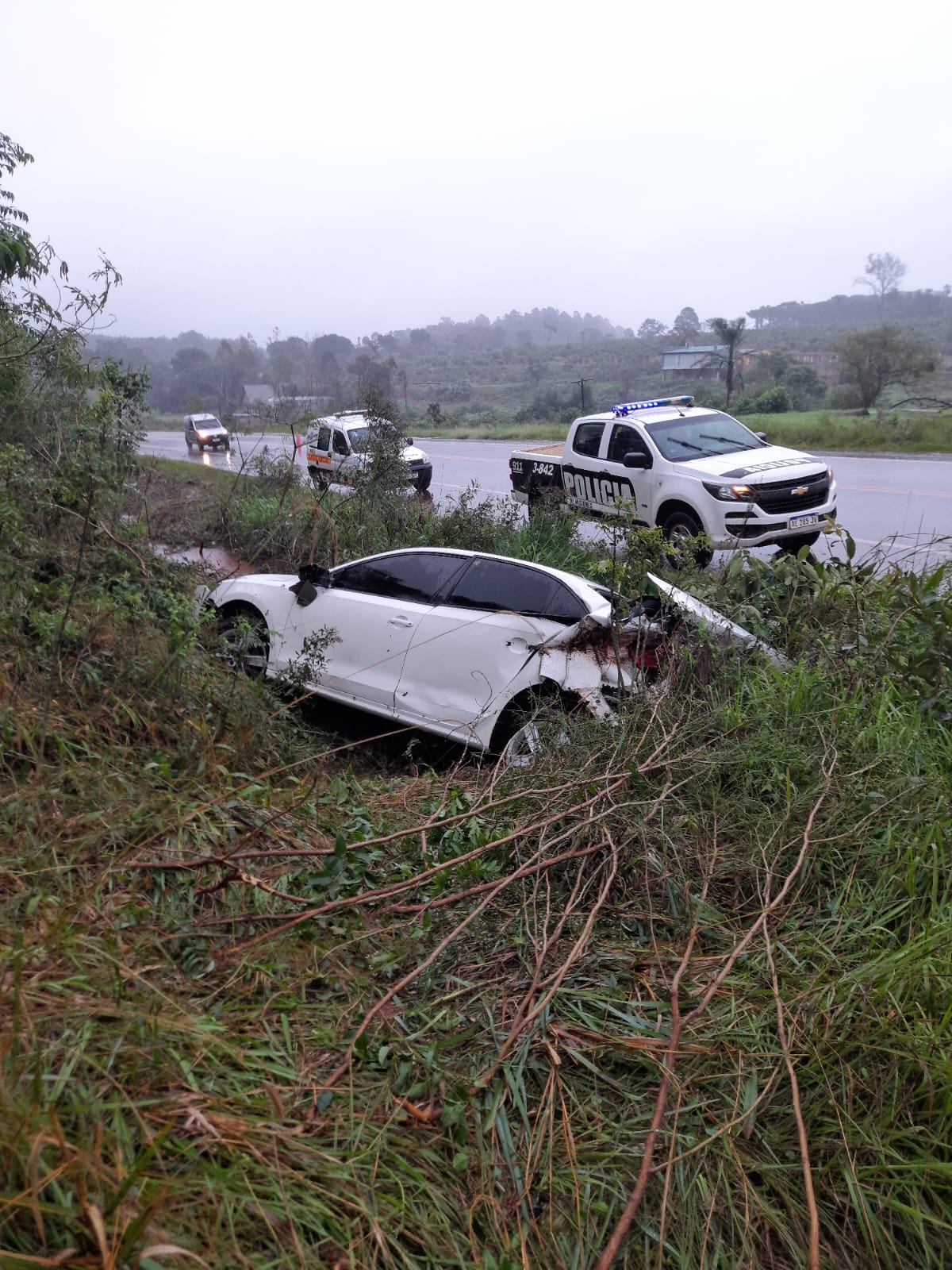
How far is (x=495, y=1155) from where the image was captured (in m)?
2.11

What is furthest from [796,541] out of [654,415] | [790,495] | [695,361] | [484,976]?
[695,361]

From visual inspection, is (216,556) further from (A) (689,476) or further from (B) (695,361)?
(B) (695,361)

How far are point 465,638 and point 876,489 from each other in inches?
566

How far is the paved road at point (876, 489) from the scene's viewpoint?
13.2 metres

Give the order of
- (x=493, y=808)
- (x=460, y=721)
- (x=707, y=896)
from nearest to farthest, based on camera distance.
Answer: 1. (x=707, y=896)
2. (x=493, y=808)
3. (x=460, y=721)

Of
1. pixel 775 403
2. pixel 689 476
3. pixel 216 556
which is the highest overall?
pixel 775 403

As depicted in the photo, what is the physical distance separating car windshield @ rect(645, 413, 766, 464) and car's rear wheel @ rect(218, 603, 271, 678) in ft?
22.6

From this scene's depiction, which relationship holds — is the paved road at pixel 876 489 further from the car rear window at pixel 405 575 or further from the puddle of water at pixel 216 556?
the car rear window at pixel 405 575

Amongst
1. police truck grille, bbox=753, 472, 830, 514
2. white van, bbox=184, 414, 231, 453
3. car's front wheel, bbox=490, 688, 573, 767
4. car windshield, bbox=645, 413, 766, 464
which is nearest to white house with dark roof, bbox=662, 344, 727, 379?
white van, bbox=184, 414, 231, 453

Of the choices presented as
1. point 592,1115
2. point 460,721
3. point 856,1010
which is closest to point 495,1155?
point 592,1115

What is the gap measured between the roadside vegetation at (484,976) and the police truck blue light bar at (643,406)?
27.6 feet

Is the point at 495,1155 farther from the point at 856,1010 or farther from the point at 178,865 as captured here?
the point at 178,865

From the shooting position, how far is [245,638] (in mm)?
5305

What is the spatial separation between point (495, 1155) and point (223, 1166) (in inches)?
24.9
